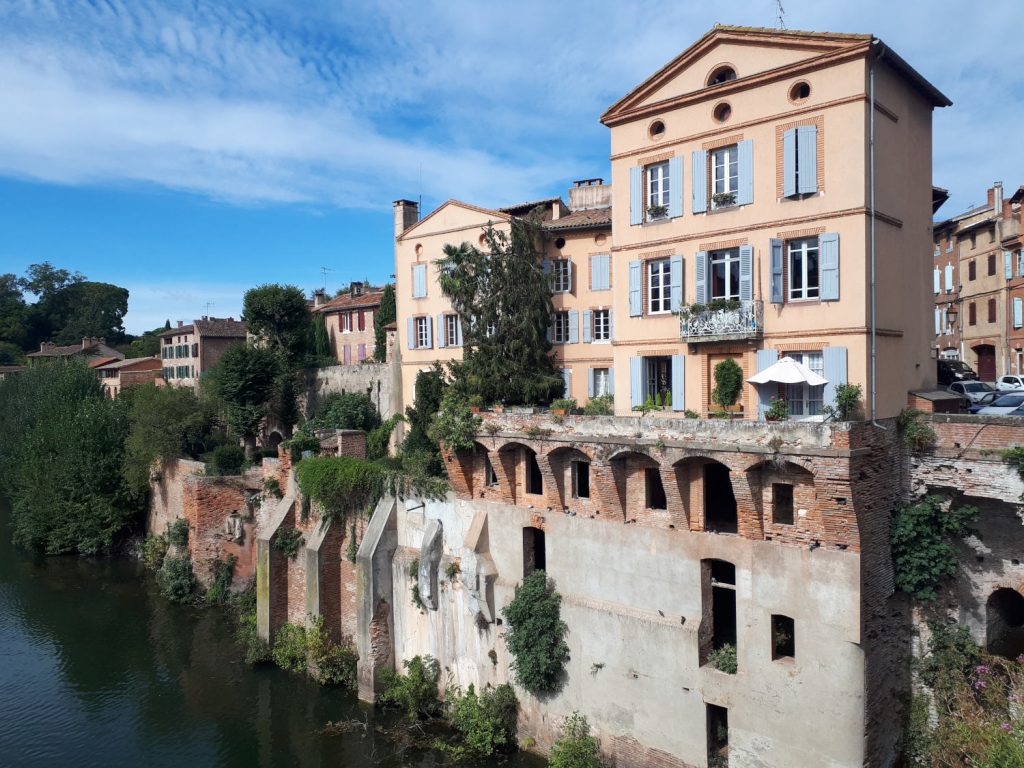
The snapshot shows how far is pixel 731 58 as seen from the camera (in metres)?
18.9

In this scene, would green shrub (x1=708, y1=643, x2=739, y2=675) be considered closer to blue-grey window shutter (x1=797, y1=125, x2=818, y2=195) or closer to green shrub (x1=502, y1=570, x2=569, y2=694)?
green shrub (x1=502, y1=570, x2=569, y2=694)

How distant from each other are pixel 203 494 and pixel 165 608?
504 centimetres

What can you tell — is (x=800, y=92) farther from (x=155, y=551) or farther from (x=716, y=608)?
(x=155, y=551)

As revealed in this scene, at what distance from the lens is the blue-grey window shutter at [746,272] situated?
18.4 meters

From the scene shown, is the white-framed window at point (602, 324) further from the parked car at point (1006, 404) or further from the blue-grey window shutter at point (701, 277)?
the parked car at point (1006, 404)

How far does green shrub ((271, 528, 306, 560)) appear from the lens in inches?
1067

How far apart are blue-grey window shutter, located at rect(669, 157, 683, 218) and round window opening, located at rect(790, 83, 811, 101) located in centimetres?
314

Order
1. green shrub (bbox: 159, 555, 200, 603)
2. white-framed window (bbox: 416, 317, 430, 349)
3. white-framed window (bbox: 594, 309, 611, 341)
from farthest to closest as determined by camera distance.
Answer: white-framed window (bbox: 416, 317, 430, 349), green shrub (bbox: 159, 555, 200, 603), white-framed window (bbox: 594, 309, 611, 341)

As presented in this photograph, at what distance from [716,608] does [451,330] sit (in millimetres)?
16535

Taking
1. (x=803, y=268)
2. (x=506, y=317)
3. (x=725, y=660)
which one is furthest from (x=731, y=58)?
(x=725, y=660)

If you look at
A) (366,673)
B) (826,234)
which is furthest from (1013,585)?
(366,673)

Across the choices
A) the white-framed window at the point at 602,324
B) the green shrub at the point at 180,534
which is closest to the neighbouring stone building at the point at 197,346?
the green shrub at the point at 180,534

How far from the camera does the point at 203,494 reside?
104 feet

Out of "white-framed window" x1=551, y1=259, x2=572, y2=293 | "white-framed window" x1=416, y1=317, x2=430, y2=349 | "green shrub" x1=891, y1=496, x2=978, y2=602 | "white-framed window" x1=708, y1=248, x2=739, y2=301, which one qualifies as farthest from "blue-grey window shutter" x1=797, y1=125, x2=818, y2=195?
"white-framed window" x1=416, y1=317, x2=430, y2=349
